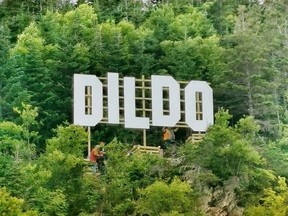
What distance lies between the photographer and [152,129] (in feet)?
84.5

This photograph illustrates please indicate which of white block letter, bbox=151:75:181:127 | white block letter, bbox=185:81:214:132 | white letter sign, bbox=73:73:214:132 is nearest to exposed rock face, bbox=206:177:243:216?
white letter sign, bbox=73:73:214:132

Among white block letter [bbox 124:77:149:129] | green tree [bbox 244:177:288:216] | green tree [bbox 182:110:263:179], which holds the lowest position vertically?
green tree [bbox 244:177:288:216]

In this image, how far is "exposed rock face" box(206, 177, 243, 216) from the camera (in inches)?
881

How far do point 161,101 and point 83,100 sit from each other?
6.37 ft

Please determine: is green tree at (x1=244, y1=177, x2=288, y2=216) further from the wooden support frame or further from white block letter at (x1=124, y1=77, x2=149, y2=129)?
white block letter at (x1=124, y1=77, x2=149, y2=129)

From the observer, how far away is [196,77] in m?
26.5

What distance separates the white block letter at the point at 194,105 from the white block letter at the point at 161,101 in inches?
10.1

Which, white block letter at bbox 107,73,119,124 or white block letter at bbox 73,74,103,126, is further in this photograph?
white block letter at bbox 107,73,119,124

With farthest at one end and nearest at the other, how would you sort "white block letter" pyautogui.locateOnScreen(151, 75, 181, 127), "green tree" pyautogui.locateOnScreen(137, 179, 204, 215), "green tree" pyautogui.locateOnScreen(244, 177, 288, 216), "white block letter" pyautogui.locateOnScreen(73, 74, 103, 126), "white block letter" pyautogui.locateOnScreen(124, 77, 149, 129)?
"white block letter" pyautogui.locateOnScreen(151, 75, 181, 127)
"white block letter" pyautogui.locateOnScreen(124, 77, 149, 129)
"white block letter" pyautogui.locateOnScreen(73, 74, 103, 126)
"green tree" pyautogui.locateOnScreen(244, 177, 288, 216)
"green tree" pyautogui.locateOnScreen(137, 179, 204, 215)

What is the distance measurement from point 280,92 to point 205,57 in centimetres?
214

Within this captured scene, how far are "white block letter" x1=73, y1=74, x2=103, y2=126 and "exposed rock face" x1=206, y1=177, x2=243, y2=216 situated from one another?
368 centimetres

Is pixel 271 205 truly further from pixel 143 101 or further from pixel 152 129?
pixel 152 129

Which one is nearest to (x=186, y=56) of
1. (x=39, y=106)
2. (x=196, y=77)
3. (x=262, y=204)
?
(x=196, y=77)

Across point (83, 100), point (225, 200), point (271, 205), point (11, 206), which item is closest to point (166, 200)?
point (225, 200)
